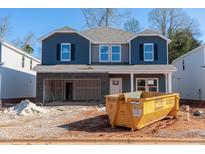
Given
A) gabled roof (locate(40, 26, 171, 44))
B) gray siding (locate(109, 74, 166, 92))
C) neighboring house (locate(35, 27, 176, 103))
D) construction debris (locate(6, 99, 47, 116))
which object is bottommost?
construction debris (locate(6, 99, 47, 116))

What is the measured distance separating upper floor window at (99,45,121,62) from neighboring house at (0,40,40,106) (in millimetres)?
9063

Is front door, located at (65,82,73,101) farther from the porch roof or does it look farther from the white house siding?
the white house siding

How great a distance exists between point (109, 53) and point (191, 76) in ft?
32.1

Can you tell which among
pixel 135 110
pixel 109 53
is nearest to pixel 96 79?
pixel 109 53

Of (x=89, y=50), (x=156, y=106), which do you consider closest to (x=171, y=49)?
(x=89, y=50)

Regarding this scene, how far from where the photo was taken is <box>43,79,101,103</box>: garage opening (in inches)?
990

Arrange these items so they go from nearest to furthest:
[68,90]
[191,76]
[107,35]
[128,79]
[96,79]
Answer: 1. [96,79]
2. [128,79]
3. [107,35]
4. [68,90]
5. [191,76]

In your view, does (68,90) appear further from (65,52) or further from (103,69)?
(103,69)

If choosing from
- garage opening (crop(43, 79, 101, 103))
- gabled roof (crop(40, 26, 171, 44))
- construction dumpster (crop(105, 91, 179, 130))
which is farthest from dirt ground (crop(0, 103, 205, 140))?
garage opening (crop(43, 79, 101, 103))

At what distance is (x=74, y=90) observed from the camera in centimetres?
2523

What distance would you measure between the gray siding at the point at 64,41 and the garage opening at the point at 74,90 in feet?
10.00

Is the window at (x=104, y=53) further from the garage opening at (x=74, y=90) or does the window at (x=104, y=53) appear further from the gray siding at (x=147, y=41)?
the garage opening at (x=74, y=90)

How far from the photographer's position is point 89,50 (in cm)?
2288

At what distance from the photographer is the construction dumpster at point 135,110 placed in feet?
35.9
